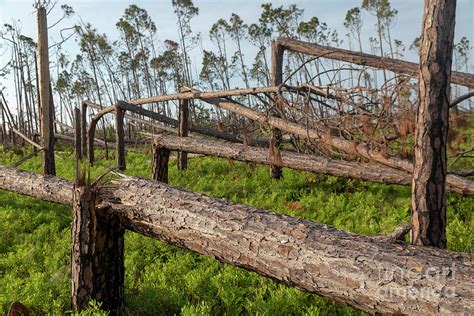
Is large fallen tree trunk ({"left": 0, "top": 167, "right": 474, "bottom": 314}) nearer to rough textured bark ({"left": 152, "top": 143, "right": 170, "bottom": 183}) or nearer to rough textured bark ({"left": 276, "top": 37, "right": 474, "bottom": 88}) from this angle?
rough textured bark ({"left": 276, "top": 37, "right": 474, "bottom": 88})

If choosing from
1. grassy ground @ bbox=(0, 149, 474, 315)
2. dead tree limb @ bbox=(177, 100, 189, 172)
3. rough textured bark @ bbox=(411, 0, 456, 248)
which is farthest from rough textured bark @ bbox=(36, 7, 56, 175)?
rough textured bark @ bbox=(411, 0, 456, 248)

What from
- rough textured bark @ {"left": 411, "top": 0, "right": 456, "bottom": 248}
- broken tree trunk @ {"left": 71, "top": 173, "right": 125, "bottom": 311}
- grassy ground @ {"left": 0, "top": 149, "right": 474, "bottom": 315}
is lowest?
grassy ground @ {"left": 0, "top": 149, "right": 474, "bottom": 315}

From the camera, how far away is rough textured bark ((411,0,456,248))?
12.3 feet

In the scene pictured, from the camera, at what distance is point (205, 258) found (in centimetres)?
557

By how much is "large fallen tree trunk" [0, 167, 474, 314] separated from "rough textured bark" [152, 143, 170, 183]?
534cm

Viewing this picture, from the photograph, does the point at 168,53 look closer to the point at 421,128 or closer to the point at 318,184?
the point at 318,184

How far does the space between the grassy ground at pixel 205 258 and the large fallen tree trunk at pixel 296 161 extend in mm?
574

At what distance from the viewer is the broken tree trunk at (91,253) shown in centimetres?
387

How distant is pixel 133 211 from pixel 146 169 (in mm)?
9121

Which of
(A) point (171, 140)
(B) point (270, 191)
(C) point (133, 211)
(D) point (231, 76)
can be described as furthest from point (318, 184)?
(D) point (231, 76)

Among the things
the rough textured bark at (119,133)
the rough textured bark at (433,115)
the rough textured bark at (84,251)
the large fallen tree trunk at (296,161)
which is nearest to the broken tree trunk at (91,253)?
the rough textured bark at (84,251)

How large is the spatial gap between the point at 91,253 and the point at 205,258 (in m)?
2.01

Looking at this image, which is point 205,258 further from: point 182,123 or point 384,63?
point 182,123

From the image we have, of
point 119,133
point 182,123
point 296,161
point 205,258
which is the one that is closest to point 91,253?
point 205,258
